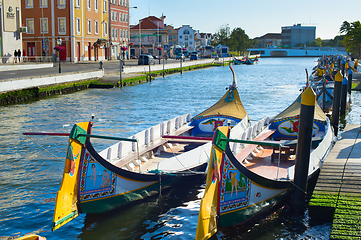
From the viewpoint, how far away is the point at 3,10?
150 feet

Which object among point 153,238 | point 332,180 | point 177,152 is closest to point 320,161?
point 332,180

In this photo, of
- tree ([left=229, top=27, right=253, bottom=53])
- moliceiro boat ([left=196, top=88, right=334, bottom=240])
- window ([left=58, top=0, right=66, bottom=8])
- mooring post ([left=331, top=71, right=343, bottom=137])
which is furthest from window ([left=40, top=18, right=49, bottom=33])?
tree ([left=229, top=27, right=253, bottom=53])

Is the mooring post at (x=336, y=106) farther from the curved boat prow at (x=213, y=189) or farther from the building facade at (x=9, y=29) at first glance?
the building facade at (x=9, y=29)

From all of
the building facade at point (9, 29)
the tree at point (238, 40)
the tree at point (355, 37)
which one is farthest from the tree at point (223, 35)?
the building facade at point (9, 29)

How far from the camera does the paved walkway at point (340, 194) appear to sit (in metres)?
9.59

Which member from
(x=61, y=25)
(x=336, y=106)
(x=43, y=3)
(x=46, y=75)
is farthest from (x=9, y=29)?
(x=336, y=106)

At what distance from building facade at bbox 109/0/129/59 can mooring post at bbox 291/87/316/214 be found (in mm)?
65202

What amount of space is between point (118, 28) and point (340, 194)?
2858 inches

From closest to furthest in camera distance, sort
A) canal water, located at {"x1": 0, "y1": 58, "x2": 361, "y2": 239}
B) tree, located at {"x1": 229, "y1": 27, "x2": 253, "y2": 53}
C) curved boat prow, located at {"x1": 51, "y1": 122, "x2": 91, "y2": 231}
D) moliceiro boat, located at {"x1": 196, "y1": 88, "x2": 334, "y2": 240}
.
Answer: moliceiro boat, located at {"x1": 196, "y1": 88, "x2": 334, "y2": 240} < curved boat prow, located at {"x1": 51, "y1": 122, "x2": 91, "y2": 231} < canal water, located at {"x1": 0, "y1": 58, "x2": 361, "y2": 239} < tree, located at {"x1": 229, "y1": 27, "x2": 253, "y2": 53}

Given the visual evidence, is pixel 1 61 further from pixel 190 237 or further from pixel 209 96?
pixel 190 237

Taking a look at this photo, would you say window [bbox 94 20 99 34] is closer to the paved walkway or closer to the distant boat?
the paved walkway

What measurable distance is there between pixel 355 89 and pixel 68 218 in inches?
1379

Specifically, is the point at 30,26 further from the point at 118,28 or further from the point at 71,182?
the point at 71,182

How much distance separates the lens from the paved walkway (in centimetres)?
959
